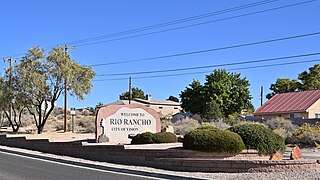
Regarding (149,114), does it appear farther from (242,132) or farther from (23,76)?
(23,76)

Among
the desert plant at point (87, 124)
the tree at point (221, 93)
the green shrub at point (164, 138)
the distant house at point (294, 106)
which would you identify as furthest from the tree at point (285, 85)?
the green shrub at point (164, 138)

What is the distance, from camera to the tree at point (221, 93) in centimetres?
7200

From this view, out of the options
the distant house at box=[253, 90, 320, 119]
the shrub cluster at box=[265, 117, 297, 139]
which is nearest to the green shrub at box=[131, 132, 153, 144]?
the shrub cluster at box=[265, 117, 297, 139]

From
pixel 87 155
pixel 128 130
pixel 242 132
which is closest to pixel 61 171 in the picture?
pixel 87 155

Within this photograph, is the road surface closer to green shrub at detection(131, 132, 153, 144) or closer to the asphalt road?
the asphalt road

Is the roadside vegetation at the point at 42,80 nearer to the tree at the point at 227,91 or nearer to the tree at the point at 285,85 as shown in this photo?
the tree at the point at 227,91

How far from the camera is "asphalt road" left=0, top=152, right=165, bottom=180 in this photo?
15711mm

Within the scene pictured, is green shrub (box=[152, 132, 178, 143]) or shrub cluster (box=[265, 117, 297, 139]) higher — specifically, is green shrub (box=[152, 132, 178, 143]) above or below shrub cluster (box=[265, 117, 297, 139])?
below

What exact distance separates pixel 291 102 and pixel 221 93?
15143 millimetres

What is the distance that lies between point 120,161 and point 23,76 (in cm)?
2409

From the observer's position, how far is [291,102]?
5847cm

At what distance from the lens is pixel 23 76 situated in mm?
41812

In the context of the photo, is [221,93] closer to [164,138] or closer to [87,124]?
[87,124]

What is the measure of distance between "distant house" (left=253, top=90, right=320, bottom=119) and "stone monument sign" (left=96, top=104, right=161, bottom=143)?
29.9 metres
